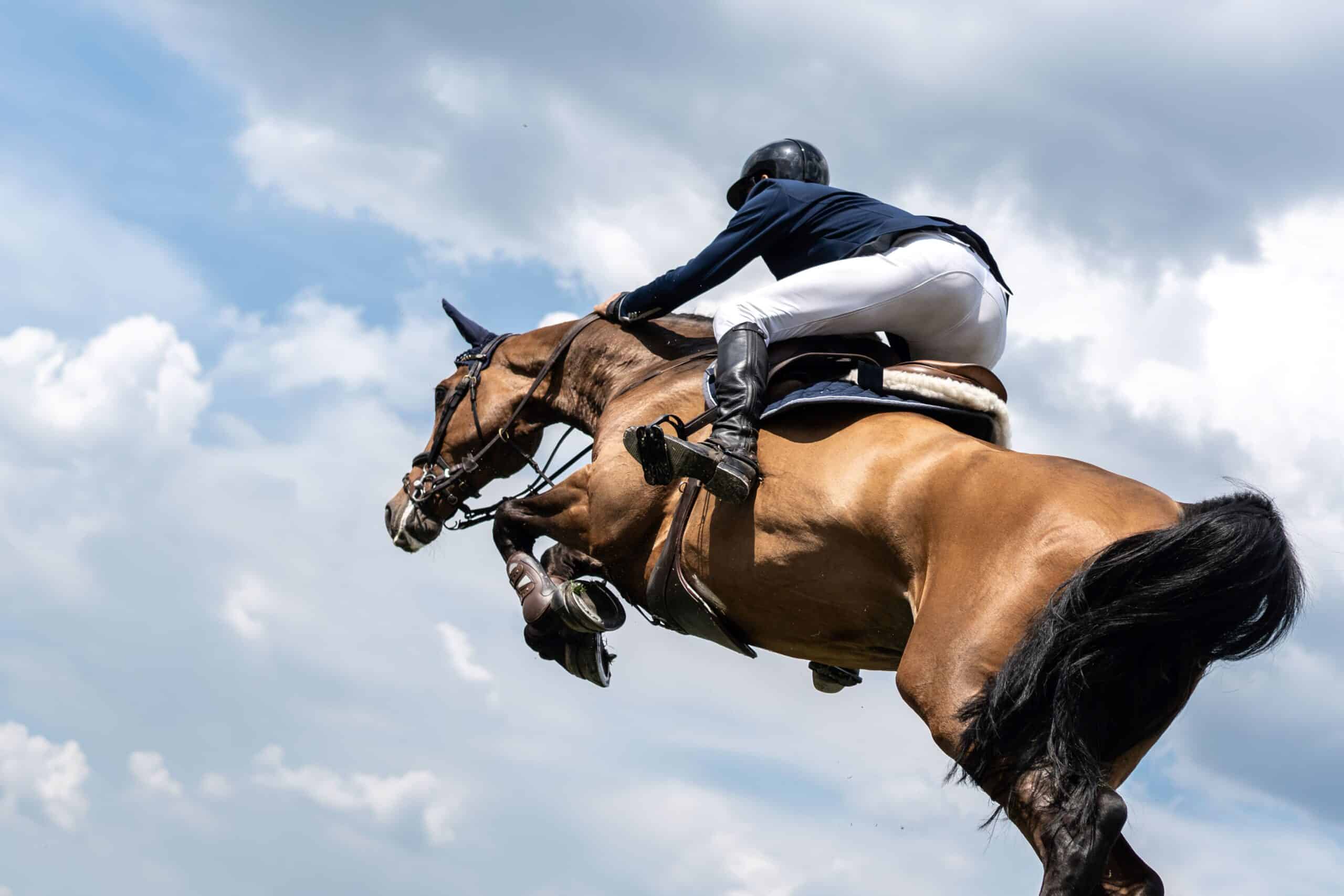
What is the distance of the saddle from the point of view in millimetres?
6629

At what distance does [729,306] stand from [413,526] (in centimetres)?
356

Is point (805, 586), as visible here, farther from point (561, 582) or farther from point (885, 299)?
point (561, 582)

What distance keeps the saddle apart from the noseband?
2065 mm

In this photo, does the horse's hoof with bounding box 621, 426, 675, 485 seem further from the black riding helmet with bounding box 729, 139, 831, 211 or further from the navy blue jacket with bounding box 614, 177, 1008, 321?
the black riding helmet with bounding box 729, 139, 831, 211

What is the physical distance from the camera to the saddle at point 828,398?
21.7ft

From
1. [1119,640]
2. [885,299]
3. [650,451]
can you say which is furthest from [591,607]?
[1119,640]

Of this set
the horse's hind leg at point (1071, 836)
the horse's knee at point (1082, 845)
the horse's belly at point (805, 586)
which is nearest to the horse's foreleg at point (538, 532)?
the horse's belly at point (805, 586)

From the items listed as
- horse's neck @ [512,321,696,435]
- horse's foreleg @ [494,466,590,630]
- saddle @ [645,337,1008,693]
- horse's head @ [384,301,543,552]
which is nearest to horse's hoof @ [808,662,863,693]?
saddle @ [645,337,1008,693]

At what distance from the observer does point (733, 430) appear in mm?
6664

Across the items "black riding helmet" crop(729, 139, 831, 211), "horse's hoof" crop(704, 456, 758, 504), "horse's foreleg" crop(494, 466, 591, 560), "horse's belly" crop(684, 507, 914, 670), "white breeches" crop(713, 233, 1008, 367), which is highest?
"black riding helmet" crop(729, 139, 831, 211)

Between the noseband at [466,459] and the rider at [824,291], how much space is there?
1.96 metres

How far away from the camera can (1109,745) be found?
17.8 feet

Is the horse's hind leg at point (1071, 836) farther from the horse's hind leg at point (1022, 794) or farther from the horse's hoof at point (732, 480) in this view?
the horse's hoof at point (732, 480)

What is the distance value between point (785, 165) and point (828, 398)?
83.3 inches
